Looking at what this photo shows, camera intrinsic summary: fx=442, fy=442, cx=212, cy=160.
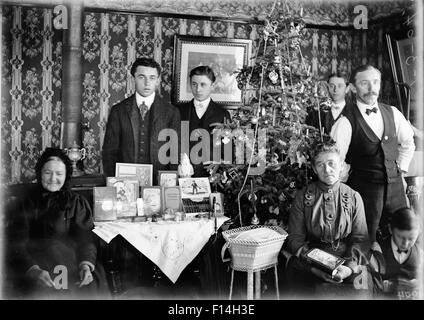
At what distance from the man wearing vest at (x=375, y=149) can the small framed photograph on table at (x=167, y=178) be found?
4.74 ft

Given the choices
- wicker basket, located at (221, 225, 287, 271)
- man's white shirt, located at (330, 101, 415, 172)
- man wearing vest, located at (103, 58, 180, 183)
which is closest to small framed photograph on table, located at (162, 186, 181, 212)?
man wearing vest, located at (103, 58, 180, 183)

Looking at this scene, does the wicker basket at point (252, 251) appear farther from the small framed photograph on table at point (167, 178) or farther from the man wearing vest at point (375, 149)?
the man wearing vest at point (375, 149)

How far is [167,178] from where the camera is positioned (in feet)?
12.1

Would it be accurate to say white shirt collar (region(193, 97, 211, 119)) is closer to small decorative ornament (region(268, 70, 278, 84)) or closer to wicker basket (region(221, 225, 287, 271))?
small decorative ornament (region(268, 70, 278, 84))

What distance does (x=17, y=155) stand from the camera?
3.75m

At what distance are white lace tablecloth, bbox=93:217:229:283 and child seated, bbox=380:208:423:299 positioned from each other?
1510 mm

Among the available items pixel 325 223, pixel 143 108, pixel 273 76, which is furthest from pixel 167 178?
pixel 325 223

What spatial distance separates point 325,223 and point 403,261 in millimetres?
803

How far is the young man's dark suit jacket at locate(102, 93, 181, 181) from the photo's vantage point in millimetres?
3875

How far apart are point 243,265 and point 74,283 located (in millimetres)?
1281

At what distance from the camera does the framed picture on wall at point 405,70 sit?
151 inches

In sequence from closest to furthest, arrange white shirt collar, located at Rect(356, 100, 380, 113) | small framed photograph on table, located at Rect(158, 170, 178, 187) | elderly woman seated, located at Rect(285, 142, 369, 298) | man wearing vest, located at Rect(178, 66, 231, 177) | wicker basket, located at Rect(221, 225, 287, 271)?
1. wicker basket, located at Rect(221, 225, 287, 271)
2. elderly woman seated, located at Rect(285, 142, 369, 298)
3. small framed photograph on table, located at Rect(158, 170, 178, 187)
4. white shirt collar, located at Rect(356, 100, 380, 113)
5. man wearing vest, located at Rect(178, 66, 231, 177)

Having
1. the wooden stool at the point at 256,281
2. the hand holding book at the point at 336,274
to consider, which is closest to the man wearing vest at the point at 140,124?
the wooden stool at the point at 256,281
